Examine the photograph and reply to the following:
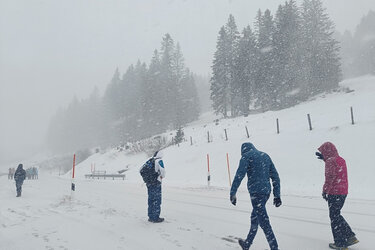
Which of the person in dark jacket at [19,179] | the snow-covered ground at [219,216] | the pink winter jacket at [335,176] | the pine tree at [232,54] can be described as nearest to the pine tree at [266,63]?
the pine tree at [232,54]

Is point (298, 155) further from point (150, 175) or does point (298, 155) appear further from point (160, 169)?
point (150, 175)

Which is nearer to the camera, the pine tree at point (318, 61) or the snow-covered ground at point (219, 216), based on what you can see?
the snow-covered ground at point (219, 216)

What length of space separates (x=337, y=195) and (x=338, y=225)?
52cm

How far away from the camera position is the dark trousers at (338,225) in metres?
5.02

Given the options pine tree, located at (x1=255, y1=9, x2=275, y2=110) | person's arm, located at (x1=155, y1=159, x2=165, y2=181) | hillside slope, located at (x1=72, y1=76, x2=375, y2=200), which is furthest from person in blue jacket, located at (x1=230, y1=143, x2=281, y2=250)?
pine tree, located at (x1=255, y1=9, x2=275, y2=110)

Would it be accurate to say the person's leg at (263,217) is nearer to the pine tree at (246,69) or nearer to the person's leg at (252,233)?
the person's leg at (252,233)

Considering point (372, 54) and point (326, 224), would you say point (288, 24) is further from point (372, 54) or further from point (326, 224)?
point (326, 224)

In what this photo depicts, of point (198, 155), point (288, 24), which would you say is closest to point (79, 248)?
point (198, 155)

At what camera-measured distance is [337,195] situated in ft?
17.0

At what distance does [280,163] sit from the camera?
53.3 ft

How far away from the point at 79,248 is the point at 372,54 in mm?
72569

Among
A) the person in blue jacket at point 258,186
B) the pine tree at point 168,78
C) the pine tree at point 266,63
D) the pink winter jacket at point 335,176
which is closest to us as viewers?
the person in blue jacket at point 258,186

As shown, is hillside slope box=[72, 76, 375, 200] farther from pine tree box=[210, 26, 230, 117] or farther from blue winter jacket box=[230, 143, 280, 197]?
pine tree box=[210, 26, 230, 117]

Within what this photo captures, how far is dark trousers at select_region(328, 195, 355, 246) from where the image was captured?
5016 millimetres
